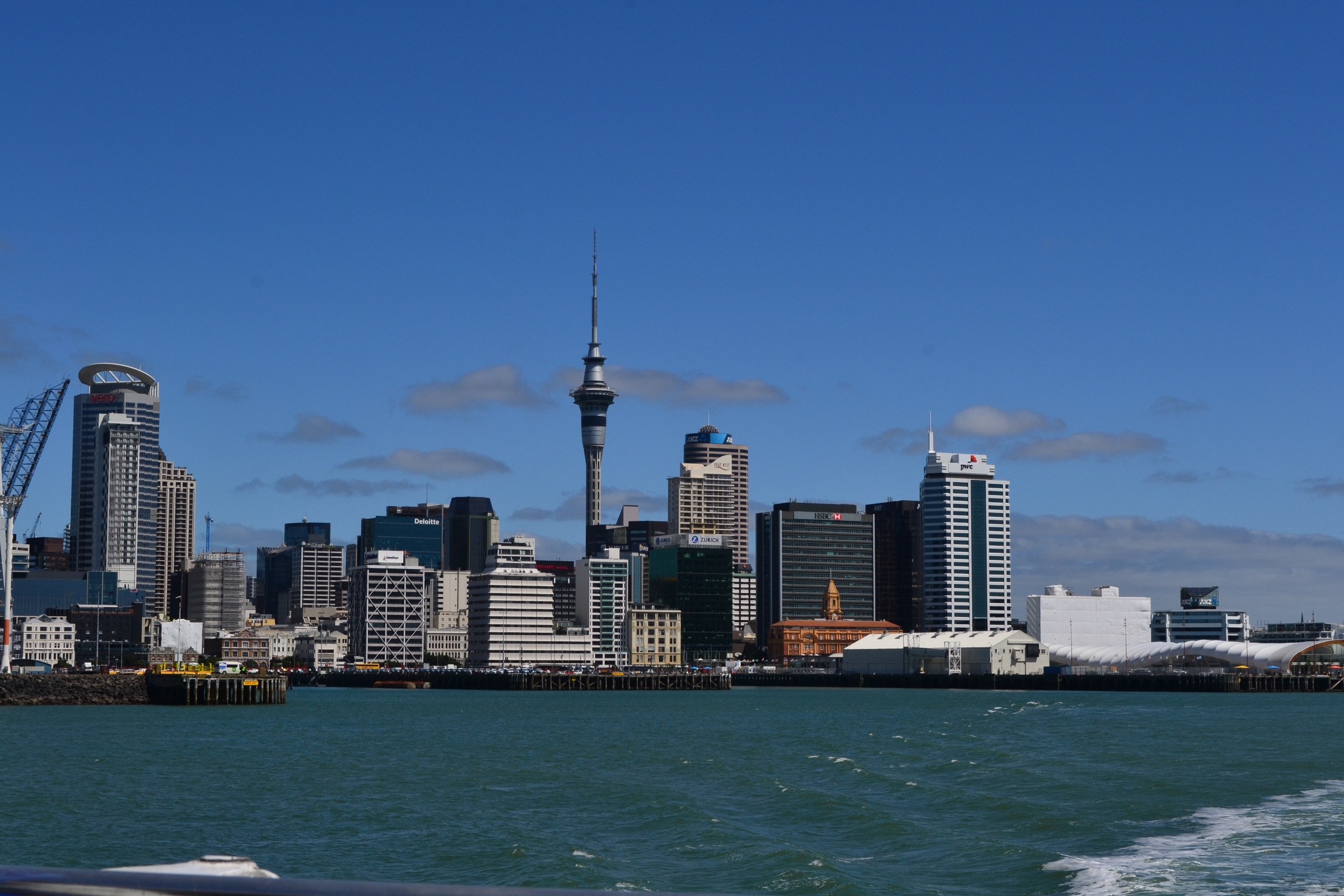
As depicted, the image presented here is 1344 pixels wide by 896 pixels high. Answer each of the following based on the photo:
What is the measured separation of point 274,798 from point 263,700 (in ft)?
360

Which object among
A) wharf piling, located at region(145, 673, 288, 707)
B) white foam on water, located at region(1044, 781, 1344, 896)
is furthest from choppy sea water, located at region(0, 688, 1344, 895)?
wharf piling, located at region(145, 673, 288, 707)

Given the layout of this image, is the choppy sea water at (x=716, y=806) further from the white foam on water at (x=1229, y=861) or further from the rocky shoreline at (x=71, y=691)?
the rocky shoreline at (x=71, y=691)

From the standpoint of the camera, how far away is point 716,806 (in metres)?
45.7

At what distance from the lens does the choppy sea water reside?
33.1 m

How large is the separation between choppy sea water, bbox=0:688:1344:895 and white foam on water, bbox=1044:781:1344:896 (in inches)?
4.3

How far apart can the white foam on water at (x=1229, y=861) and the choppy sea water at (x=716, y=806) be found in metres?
0.11

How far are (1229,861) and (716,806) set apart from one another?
52.4 ft

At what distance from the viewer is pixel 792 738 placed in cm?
8656

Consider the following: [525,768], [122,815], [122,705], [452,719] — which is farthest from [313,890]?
[122,705]

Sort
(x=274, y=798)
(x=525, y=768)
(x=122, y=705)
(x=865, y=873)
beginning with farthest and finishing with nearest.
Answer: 1. (x=122, y=705)
2. (x=525, y=768)
3. (x=274, y=798)
4. (x=865, y=873)

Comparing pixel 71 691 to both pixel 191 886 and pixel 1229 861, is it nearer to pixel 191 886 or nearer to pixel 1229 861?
pixel 1229 861

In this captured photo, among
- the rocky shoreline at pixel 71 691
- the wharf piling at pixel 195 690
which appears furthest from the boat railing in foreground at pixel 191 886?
the rocky shoreline at pixel 71 691

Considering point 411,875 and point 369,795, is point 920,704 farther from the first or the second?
point 411,875

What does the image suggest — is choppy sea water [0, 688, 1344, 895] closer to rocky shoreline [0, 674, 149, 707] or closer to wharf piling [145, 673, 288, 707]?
wharf piling [145, 673, 288, 707]
